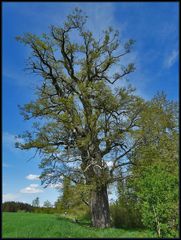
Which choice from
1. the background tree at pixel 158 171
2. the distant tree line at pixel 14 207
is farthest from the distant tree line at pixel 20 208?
the background tree at pixel 158 171

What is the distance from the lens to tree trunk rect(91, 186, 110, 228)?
2250 centimetres

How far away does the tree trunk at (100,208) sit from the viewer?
22500mm

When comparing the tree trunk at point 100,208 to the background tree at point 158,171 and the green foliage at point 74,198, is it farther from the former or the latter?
the background tree at point 158,171

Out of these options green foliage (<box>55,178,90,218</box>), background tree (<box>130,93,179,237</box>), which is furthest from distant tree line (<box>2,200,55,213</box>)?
background tree (<box>130,93,179,237</box>)

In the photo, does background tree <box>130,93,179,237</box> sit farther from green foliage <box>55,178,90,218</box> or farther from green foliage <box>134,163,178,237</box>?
green foliage <box>55,178,90,218</box>

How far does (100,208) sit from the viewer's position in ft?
74.8

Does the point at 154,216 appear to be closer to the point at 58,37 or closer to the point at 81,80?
the point at 81,80

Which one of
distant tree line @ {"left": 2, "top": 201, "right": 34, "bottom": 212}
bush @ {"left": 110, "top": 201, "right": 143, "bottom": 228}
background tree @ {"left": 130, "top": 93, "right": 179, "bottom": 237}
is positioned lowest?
bush @ {"left": 110, "top": 201, "right": 143, "bottom": 228}

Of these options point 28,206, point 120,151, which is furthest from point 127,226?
point 28,206

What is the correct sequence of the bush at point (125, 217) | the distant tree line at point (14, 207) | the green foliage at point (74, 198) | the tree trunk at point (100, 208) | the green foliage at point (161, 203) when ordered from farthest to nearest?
the distant tree line at point (14, 207), the bush at point (125, 217), the tree trunk at point (100, 208), the green foliage at point (74, 198), the green foliage at point (161, 203)

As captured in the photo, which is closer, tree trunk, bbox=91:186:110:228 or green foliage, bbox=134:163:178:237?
green foliage, bbox=134:163:178:237

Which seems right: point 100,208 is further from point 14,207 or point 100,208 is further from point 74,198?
point 14,207

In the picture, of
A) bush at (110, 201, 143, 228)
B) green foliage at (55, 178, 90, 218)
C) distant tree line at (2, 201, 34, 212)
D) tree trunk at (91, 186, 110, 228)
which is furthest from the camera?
distant tree line at (2, 201, 34, 212)

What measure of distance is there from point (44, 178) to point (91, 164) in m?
3.35
